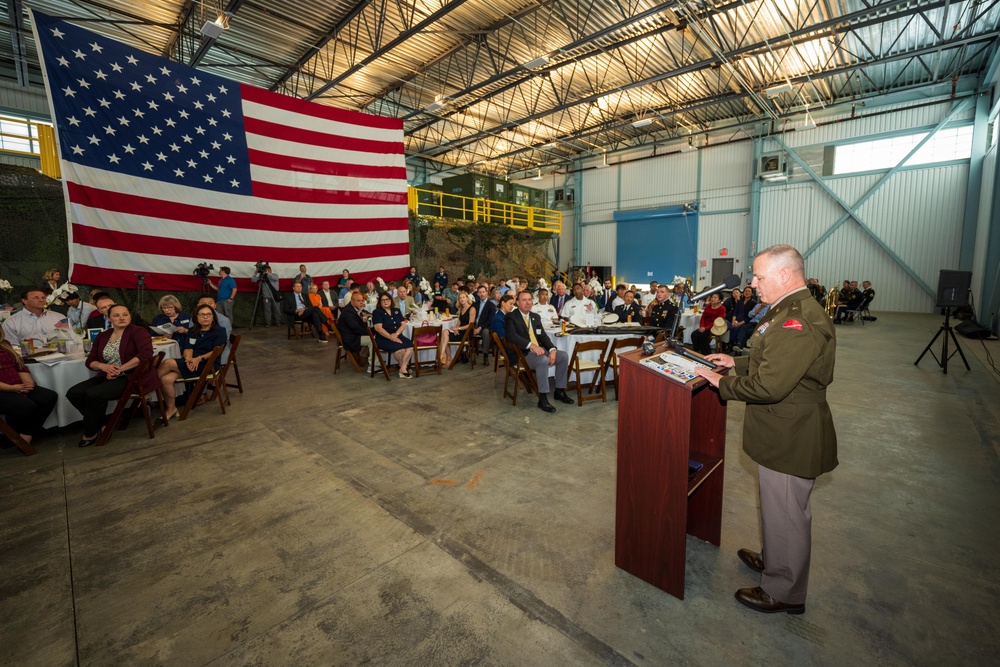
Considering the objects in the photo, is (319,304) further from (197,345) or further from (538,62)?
(538,62)

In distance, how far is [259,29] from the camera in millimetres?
10852

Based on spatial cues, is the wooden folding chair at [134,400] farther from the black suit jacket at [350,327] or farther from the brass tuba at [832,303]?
the brass tuba at [832,303]

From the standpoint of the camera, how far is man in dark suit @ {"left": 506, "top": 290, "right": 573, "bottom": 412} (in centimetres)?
520

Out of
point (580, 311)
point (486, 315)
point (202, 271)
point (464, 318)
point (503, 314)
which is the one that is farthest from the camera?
point (202, 271)

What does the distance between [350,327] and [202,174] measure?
19.1 feet

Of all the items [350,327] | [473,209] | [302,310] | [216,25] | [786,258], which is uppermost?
[216,25]

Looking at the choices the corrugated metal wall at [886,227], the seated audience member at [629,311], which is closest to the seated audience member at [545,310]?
the seated audience member at [629,311]

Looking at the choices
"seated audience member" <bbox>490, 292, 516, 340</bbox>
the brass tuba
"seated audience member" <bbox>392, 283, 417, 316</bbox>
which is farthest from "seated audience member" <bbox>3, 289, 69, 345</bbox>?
the brass tuba

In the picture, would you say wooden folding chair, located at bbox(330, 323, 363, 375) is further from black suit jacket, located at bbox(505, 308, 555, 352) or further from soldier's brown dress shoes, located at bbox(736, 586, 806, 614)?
soldier's brown dress shoes, located at bbox(736, 586, 806, 614)

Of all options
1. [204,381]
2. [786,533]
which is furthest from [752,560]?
[204,381]

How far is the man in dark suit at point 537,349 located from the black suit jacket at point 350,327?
2.68 metres

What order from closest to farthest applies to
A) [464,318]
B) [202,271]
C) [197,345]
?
[197,345]
[464,318]
[202,271]

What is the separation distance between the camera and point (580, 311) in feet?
23.7

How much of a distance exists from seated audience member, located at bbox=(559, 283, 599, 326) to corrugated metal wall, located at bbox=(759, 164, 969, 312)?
1270 centimetres
